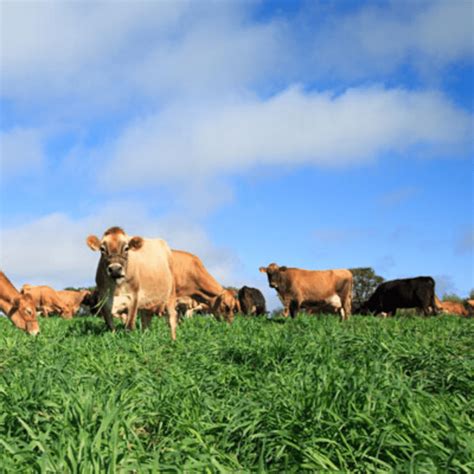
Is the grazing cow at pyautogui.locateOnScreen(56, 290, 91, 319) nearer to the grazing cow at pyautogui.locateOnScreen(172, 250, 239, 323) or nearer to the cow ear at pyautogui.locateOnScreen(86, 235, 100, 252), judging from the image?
the grazing cow at pyautogui.locateOnScreen(172, 250, 239, 323)

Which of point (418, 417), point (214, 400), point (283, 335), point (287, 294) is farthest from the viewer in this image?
point (287, 294)

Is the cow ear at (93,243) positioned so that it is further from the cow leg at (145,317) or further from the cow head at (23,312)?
the cow head at (23,312)

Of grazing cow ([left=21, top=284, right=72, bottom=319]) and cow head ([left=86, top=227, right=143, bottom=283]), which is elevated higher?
grazing cow ([left=21, top=284, right=72, bottom=319])

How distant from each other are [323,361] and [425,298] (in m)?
23.0

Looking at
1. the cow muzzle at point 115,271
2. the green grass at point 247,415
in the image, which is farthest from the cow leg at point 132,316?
the green grass at point 247,415

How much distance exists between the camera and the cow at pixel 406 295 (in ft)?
91.5

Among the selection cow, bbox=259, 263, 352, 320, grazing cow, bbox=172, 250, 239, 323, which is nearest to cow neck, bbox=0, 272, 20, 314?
grazing cow, bbox=172, 250, 239, 323

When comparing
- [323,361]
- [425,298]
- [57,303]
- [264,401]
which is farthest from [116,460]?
[57,303]

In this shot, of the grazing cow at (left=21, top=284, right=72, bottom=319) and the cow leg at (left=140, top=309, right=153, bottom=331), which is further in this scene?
the grazing cow at (left=21, top=284, right=72, bottom=319)

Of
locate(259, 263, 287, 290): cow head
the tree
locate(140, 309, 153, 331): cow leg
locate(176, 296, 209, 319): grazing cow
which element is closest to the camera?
locate(140, 309, 153, 331): cow leg

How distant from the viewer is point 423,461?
3674 mm

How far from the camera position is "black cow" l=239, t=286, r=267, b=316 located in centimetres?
2906

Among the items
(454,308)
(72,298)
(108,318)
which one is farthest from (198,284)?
(454,308)

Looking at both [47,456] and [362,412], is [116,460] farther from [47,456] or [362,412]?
[362,412]
